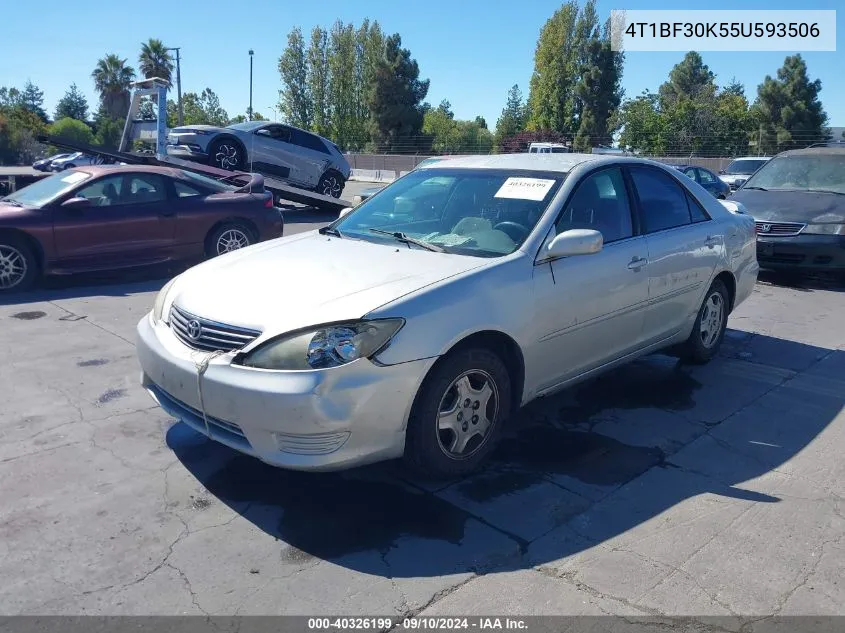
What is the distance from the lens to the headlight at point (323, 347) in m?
3.29

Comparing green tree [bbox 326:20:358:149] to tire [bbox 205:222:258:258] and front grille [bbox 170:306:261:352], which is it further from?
front grille [bbox 170:306:261:352]

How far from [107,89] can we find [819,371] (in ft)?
248

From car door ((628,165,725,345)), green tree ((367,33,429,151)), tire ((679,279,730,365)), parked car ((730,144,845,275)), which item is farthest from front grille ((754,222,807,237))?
green tree ((367,33,429,151))

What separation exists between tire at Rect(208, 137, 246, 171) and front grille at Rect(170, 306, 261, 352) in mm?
12246

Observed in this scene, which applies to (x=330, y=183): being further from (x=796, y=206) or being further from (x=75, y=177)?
(x=796, y=206)

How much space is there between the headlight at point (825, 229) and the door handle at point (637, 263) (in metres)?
5.57

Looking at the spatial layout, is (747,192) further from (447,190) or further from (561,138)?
(561,138)

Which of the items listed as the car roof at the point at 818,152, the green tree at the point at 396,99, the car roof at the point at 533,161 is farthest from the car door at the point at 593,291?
the green tree at the point at 396,99

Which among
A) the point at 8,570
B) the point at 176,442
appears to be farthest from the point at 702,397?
the point at 8,570

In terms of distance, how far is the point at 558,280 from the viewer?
13.7 feet

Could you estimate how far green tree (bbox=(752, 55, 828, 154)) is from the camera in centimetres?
4319

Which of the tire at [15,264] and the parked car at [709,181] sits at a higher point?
the parked car at [709,181]

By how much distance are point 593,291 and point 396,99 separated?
50032mm

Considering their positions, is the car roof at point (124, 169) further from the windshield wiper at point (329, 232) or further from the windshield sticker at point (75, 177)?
the windshield wiper at point (329, 232)
